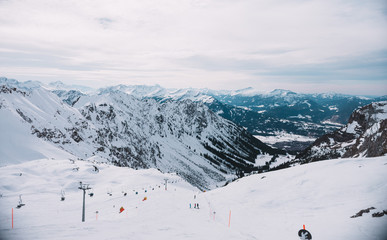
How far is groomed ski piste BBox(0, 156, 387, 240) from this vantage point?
20719mm

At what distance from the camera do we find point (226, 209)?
38.2 m

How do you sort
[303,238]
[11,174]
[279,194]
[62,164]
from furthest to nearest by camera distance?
[62,164] → [11,174] → [279,194] → [303,238]

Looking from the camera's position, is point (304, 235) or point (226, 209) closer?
point (304, 235)

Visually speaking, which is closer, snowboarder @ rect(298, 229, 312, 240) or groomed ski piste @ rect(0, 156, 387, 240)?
groomed ski piste @ rect(0, 156, 387, 240)

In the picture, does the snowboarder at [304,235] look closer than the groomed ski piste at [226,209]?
No

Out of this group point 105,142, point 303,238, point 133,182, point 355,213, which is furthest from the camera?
point 105,142

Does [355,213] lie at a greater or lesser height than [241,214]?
greater

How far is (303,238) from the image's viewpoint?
69.6 ft

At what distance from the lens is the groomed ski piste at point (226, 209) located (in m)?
20.7

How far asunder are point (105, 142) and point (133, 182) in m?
142

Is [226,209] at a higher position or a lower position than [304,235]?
lower

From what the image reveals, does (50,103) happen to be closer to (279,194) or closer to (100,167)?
(100,167)

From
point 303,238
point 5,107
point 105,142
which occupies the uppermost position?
point 5,107

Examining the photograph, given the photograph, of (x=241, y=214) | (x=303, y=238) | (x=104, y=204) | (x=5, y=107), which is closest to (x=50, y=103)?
(x=5, y=107)
